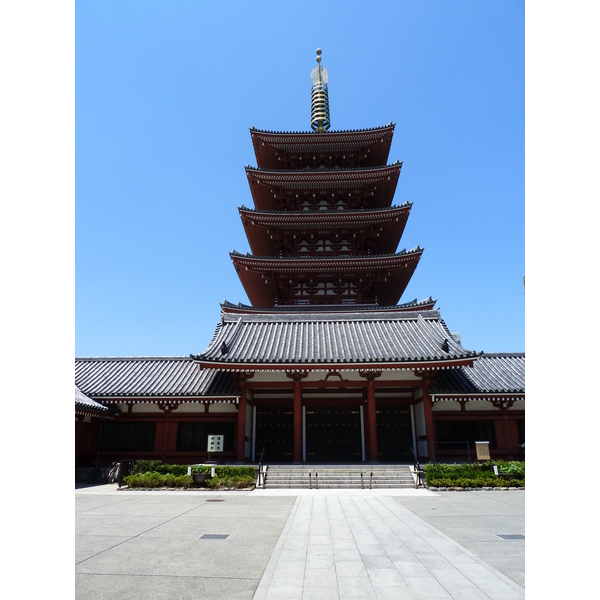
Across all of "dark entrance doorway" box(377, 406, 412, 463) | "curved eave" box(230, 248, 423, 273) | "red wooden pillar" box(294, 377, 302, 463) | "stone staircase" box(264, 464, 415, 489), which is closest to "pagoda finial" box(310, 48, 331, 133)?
"curved eave" box(230, 248, 423, 273)

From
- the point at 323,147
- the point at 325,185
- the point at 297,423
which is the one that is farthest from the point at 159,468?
the point at 323,147

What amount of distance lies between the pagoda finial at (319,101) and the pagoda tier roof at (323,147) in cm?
615

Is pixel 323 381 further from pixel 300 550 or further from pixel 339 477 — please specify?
pixel 300 550

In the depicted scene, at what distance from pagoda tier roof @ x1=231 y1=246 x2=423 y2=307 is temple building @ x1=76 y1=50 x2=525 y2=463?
0.29 ft

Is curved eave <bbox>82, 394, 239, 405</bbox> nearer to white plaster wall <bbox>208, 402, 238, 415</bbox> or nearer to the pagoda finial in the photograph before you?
white plaster wall <bbox>208, 402, 238, 415</bbox>

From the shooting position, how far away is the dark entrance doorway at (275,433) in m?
20.0

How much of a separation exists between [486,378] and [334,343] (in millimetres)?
7909

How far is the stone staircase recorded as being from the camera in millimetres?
15148

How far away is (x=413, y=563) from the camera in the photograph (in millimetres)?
5527

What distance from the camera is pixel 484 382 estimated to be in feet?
63.7

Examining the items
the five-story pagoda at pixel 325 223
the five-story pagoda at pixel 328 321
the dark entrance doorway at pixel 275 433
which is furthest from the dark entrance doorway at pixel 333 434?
the five-story pagoda at pixel 325 223

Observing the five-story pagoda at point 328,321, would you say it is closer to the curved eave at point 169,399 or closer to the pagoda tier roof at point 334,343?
the pagoda tier roof at point 334,343

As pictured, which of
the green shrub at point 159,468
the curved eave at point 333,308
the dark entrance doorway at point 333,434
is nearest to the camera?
the green shrub at point 159,468
